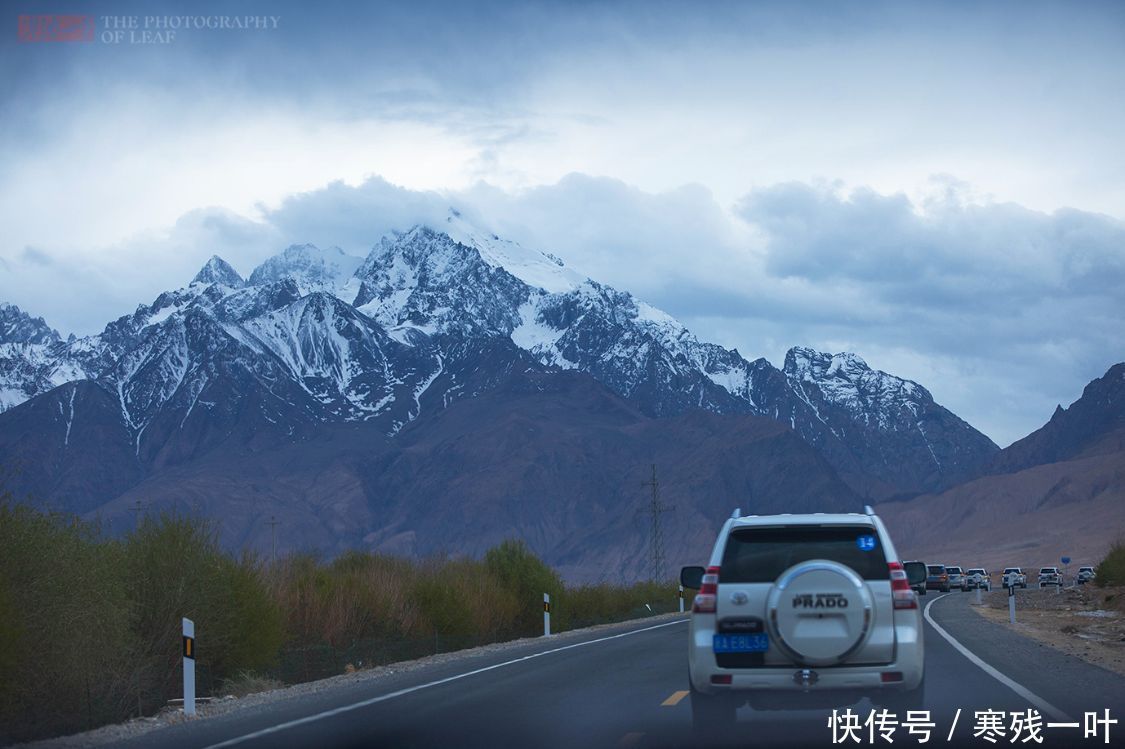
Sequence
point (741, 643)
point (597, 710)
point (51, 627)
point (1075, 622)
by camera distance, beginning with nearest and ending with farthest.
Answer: point (741, 643) < point (597, 710) < point (51, 627) < point (1075, 622)

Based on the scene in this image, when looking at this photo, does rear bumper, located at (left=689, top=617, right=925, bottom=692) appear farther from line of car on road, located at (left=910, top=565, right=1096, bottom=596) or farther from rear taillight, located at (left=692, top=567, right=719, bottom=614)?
line of car on road, located at (left=910, top=565, right=1096, bottom=596)

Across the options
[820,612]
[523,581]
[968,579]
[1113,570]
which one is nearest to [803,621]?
[820,612]

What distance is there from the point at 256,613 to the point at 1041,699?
12.9 m

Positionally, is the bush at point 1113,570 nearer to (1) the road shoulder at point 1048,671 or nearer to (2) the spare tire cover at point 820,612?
(1) the road shoulder at point 1048,671

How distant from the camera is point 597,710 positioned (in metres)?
15.7

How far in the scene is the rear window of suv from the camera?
1249 cm

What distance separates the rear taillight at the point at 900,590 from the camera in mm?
12352

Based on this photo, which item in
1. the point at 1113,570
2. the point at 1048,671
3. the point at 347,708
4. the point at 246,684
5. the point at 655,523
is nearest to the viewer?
the point at 347,708

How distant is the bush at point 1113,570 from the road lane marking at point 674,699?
5347 cm

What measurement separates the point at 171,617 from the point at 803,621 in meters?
12.2

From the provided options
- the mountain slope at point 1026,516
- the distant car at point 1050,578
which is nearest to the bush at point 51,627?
the distant car at point 1050,578

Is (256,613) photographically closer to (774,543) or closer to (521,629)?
(774,543)

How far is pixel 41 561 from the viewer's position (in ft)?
54.0

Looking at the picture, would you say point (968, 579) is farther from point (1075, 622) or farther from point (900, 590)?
point (900, 590)
